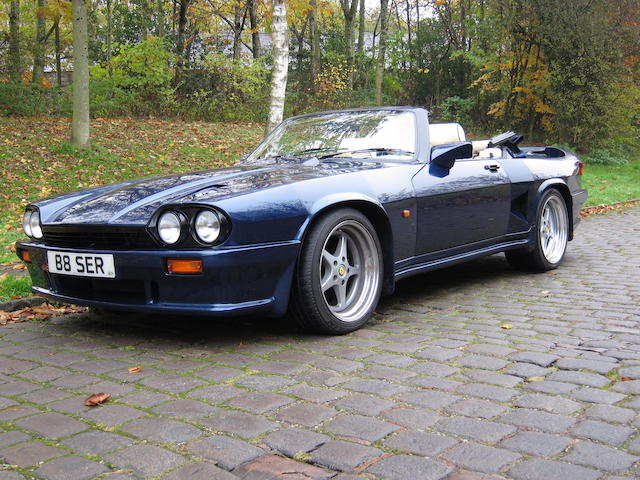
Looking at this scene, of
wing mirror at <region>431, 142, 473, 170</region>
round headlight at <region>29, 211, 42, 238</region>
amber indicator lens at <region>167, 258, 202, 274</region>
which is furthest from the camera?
wing mirror at <region>431, 142, 473, 170</region>

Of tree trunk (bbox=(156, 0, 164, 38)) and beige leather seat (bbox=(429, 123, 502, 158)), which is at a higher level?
tree trunk (bbox=(156, 0, 164, 38))

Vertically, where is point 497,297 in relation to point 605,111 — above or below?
below

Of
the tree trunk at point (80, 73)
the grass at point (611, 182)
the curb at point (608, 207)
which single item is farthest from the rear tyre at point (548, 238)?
the tree trunk at point (80, 73)

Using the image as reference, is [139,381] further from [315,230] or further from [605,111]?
[605,111]

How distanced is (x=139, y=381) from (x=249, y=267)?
751mm

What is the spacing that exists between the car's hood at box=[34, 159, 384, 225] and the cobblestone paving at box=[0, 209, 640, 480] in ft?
2.34

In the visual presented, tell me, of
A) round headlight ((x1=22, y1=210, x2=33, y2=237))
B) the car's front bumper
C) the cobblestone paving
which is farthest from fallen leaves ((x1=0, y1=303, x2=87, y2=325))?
the car's front bumper

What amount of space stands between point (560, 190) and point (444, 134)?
139 cm

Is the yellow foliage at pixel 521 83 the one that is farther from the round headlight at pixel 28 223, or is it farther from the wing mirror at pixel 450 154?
the round headlight at pixel 28 223

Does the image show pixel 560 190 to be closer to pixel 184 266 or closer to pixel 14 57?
pixel 184 266

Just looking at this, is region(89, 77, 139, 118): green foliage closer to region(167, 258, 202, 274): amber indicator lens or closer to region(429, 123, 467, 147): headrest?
region(429, 123, 467, 147): headrest

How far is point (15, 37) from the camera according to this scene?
19.3 meters

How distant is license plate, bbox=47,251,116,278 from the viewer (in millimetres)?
3557

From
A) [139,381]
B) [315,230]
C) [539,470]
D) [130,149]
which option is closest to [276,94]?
[130,149]
